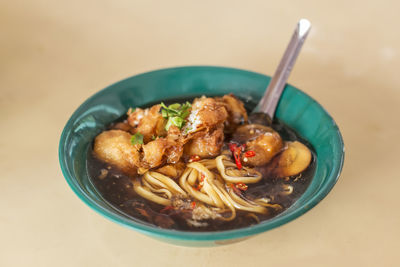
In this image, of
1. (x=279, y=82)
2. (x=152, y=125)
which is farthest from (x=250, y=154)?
(x=279, y=82)

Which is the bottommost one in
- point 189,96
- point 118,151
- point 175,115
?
point 118,151

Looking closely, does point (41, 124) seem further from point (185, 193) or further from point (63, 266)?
point (185, 193)

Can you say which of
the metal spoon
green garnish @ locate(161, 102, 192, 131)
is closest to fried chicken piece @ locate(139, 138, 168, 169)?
green garnish @ locate(161, 102, 192, 131)

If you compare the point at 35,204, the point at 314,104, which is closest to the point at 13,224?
the point at 35,204

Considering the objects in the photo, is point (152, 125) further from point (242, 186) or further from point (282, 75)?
point (282, 75)

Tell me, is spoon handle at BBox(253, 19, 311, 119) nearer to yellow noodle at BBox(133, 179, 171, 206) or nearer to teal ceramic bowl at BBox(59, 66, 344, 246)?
teal ceramic bowl at BBox(59, 66, 344, 246)

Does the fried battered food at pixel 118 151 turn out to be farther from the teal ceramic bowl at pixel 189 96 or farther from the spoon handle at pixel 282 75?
the spoon handle at pixel 282 75
